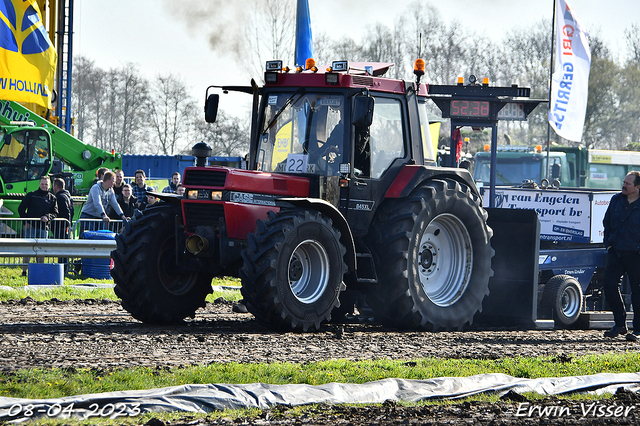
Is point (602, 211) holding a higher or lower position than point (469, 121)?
lower

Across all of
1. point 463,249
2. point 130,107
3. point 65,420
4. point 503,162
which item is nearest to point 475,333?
point 463,249

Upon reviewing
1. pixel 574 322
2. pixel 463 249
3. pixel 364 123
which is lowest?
→ pixel 574 322

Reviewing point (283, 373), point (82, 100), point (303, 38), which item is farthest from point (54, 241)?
point (82, 100)

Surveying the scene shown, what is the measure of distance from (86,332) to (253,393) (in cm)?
332

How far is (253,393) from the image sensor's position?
205 inches

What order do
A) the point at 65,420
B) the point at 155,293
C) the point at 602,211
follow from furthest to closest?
the point at 602,211 < the point at 155,293 < the point at 65,420

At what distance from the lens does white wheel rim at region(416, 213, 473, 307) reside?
9703 mm

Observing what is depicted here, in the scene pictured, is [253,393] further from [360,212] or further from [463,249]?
[463,249]

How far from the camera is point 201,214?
8648 mm

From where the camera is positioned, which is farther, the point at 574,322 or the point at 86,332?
the point at 574,322

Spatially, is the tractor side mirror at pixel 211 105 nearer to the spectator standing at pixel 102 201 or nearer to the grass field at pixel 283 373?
the grass field at pixel 283 373

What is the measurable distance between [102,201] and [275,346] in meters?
8.76

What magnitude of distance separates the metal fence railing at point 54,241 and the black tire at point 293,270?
640cm

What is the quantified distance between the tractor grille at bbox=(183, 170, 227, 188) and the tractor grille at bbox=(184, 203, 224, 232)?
217 mm
